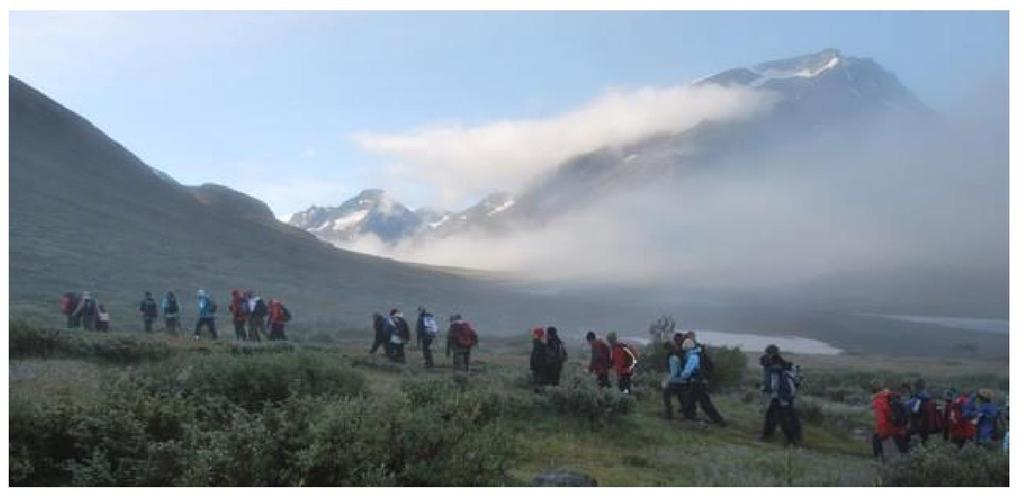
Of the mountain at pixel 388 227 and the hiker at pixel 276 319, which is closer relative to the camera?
the hiker at pixel 276 319

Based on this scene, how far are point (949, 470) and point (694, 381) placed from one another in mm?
6111

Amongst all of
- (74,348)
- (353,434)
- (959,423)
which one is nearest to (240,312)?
(74,348)

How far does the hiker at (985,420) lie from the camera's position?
13.8m

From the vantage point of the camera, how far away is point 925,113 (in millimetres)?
142250

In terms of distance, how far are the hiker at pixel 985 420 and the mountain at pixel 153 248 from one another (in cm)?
3013

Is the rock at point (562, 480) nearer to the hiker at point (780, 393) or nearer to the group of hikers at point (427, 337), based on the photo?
the hiker at point (780, 393)

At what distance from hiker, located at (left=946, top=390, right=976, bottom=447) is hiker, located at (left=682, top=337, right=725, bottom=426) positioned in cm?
336

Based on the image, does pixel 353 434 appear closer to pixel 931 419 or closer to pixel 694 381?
pixel 694 381

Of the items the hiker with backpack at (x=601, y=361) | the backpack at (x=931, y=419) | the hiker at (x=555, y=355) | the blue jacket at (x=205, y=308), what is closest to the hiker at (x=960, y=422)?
the backpack at (x=931, y=419)

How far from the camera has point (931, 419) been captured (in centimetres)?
1442

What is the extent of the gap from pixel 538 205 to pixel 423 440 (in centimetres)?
15379

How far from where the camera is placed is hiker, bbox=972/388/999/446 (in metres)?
13.8
